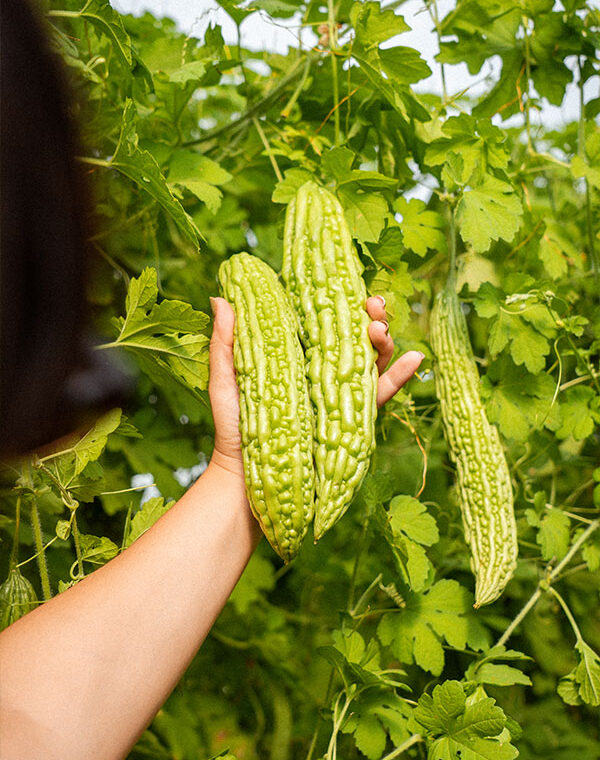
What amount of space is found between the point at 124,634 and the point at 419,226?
3.58ft

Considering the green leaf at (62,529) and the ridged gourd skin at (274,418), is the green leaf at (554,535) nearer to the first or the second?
the ridged gourd skin at (274,418)

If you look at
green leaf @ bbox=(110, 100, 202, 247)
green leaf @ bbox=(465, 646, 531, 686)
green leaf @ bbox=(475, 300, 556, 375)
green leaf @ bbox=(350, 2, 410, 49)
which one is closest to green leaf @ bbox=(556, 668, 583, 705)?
green leaf @ bbox=(465, 646, 531, 686)

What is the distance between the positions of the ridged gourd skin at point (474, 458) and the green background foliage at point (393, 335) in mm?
61

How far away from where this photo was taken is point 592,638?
2.17m

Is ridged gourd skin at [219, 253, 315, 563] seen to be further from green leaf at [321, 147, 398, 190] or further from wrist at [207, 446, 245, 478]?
green leaf at [321, 147, 398, 190]

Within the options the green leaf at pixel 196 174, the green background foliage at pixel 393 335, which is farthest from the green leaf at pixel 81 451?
the green leaf at pixel 196 174

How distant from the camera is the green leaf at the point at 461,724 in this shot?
121 cm

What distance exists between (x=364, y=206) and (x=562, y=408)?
65 cm

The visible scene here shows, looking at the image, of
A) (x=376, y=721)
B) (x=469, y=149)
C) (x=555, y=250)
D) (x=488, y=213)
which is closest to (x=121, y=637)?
(x=376, y=721)

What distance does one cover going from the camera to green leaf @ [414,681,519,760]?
121 cm

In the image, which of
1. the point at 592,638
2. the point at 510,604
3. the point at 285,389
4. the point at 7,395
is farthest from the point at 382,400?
the point at 592,638

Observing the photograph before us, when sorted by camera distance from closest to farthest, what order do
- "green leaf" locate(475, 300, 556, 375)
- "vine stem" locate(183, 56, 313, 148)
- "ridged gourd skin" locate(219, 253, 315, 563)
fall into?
"ridged gourd skin" locate(219, 253, 315, 563) → "green leaf" locate(475, 300, 556, 375) → "vine stem" locate(183, 56, 313, 148)

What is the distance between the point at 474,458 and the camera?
1.49 meters

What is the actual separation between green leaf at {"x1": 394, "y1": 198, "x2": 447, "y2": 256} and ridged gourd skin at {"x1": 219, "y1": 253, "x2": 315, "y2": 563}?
0.47m
